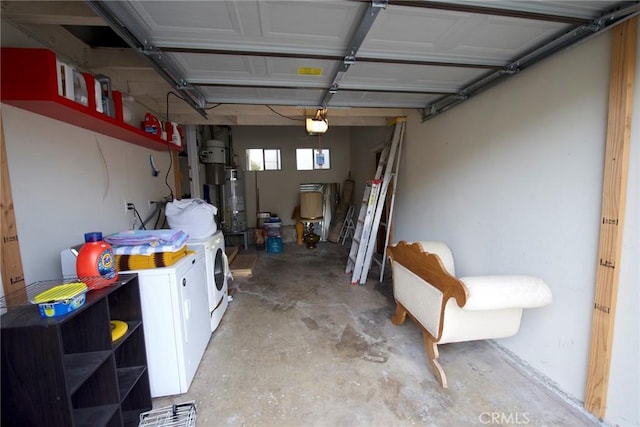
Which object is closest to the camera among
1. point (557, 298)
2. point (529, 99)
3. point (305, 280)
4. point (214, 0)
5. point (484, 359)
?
point (214, 0)

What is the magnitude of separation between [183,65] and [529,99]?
2309 millimetres

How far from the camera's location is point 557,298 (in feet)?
5.37

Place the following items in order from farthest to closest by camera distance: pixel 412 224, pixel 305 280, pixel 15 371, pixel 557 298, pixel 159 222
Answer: pixel 305 280 < pixel 412 224 < pixel 159 222 < pixel 557 298 < pixel 15 371

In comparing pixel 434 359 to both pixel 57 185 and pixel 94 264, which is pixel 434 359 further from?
pixel 57 185

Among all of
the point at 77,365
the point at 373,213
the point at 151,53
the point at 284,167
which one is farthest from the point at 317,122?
the point at 284,167

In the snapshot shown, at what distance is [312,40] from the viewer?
1.46 m

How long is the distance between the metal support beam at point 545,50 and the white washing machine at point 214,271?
2591mm

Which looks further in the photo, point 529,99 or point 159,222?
point 159,222

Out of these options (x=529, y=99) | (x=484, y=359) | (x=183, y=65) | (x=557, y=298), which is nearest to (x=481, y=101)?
(x=529, y=99)

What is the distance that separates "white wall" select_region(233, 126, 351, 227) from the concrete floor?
4022mm

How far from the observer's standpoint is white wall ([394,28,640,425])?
4.44 ft

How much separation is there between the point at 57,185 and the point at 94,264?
71 cm

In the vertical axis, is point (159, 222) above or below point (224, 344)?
above

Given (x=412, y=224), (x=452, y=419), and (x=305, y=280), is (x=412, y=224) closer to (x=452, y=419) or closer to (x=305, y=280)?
(x=305, y=280)
